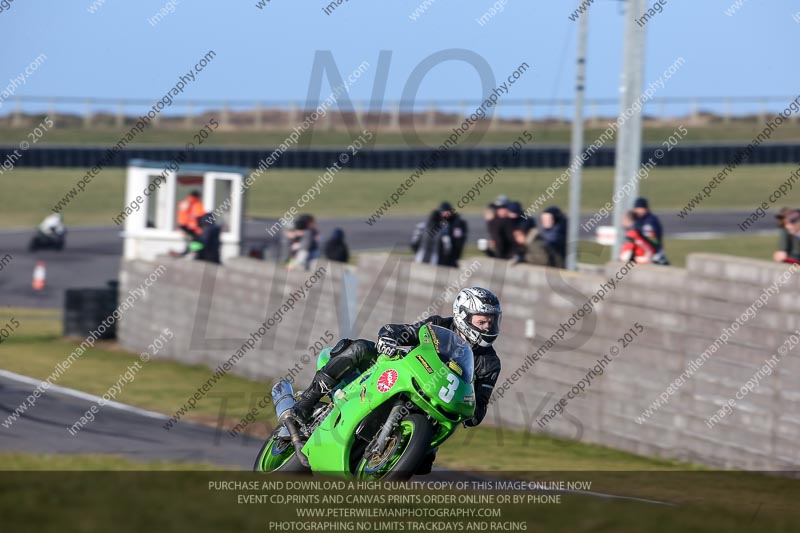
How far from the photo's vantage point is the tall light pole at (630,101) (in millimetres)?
14758

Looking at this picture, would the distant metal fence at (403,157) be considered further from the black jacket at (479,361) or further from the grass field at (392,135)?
the black jacket at (479,361)

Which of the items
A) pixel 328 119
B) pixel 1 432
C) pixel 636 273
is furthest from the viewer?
pixel 328 119

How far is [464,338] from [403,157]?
40185mm

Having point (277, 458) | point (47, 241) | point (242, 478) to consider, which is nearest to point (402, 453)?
point (242, 478)

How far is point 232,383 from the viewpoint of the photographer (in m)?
17.9

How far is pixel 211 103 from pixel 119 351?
3933cm

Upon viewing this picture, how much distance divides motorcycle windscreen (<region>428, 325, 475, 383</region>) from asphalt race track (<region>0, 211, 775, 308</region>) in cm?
1925

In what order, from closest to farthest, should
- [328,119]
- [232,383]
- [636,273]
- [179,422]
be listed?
[636,273], [179,422], [232,383], [328,119]

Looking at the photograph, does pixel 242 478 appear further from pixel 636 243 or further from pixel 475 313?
pixel 636 243

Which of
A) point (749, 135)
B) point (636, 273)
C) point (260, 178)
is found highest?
point (749, 135)

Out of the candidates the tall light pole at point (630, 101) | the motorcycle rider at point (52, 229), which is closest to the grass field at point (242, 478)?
the tall light pole at point (630, 101)

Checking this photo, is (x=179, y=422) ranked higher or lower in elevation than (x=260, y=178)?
lower

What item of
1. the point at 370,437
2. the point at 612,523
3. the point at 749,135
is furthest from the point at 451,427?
the point at 749,135

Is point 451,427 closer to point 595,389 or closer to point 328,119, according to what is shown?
point 595,389
